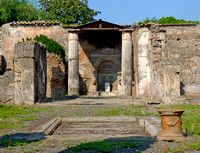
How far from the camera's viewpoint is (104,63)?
74.0 feet

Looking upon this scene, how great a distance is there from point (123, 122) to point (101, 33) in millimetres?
15636

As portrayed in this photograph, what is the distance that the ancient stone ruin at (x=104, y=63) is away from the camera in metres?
10.1

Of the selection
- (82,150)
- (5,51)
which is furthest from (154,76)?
(5,51)

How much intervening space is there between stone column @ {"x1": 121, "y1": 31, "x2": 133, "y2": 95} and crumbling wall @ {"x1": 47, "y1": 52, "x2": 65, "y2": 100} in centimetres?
416

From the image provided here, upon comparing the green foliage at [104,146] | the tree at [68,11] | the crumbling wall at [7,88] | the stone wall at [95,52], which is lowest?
the green foliage at [104,146]

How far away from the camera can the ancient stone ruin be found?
10.1 meters

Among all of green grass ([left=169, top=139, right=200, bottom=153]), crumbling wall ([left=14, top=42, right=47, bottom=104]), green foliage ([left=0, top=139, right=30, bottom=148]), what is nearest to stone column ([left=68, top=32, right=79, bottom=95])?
crumbling wall ([left=14, top=42, right=47, bottom=104])

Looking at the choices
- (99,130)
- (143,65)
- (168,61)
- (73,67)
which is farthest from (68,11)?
(99,130)

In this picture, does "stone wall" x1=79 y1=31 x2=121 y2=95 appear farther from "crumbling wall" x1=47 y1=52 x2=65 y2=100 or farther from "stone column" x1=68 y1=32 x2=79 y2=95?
"crumbling wall" x1=47 y1=52 x2=65 y2=100

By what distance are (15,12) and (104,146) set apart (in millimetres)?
28435

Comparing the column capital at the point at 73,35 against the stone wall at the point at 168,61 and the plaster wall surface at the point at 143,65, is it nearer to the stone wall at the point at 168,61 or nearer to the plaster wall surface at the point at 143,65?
the stone wall at the point at 168,61

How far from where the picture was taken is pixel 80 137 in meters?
4.32

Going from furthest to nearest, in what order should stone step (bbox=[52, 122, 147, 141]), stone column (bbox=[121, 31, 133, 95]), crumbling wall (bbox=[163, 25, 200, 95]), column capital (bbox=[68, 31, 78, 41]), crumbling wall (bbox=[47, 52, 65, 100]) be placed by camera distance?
1. crumbling wall (bbox=[163, 25, 200, 95])
2. column capital (bbox=[68, 31, 78, 41])
3. stone column (bbox=[121, 31, 133, 95])
4. crumbling wall (bbox=[47, 52, 65, 100])
5. stone step (bbox=[52, 122, 147, 141])

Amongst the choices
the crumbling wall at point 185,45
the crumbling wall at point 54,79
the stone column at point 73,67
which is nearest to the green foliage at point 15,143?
the crumbling wall at point 54,79
